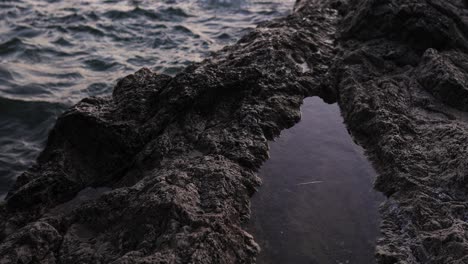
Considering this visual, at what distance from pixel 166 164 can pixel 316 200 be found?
52.0 inches

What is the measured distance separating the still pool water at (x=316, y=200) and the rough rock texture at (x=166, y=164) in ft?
0.52

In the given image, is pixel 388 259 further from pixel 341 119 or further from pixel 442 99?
pixel 442 99

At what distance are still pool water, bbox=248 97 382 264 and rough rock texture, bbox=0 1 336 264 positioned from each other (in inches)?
6.2

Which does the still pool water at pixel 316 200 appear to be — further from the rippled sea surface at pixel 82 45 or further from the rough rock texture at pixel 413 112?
the rippled sea surface at pixel 82 45

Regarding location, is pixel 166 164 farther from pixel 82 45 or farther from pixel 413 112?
pixel 82 45

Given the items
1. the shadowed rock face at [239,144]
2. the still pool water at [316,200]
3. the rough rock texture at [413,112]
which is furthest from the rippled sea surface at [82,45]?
the rough rock texture at [413,112]

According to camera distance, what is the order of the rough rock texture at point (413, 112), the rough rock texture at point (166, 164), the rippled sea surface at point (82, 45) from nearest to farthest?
the rough rock texture at point (166, 164) < the rough rock texture at point (413, 112) < the rippled sea surface at point (82, 45)

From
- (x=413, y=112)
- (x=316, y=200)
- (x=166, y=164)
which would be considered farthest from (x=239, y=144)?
(x=413, y=112)

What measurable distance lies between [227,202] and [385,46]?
3286mm

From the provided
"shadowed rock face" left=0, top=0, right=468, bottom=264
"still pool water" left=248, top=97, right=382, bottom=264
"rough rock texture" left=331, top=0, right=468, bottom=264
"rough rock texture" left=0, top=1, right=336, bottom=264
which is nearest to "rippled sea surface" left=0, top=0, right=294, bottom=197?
"rough rock texture" left=0, top=1, right=336, bottom=264

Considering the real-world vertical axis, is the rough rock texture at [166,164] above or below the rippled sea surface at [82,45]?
above

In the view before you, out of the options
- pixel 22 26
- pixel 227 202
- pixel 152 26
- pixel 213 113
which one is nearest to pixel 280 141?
pixel 213 113

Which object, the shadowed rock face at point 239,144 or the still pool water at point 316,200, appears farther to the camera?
the still pool water at point 316,200

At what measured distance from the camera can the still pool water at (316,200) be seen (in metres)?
3.25
